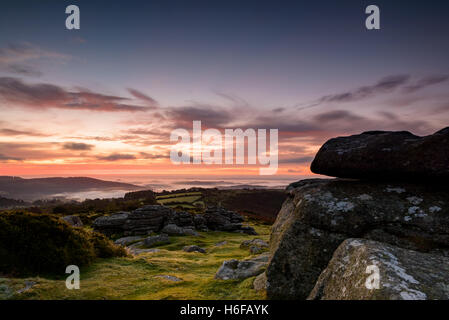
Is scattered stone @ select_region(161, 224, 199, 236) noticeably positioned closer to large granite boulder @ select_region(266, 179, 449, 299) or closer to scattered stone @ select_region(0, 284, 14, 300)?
scattered stone @ select_region(0, 284, 14, 300)

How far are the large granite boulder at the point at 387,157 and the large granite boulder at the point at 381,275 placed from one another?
9.21 feet

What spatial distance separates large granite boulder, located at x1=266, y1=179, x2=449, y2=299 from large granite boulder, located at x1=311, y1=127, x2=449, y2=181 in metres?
0.63

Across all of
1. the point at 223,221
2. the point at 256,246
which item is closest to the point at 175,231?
the point at 223,221

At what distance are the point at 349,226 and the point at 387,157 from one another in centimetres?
289

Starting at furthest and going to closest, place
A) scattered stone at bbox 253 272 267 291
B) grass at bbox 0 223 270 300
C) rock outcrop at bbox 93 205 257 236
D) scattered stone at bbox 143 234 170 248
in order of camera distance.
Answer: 1. rock outcrop at bbox 93 205 257 236
2. scattered stone at bbox 143 234 170 248
3. grass at bbox 0 223 270 300
4. scattered stone at bbox 253 272 267 291

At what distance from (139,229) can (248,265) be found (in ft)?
109

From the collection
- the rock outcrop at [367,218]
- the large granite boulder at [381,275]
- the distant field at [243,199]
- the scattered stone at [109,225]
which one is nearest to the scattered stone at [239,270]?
the rock outcrop at [367,218]

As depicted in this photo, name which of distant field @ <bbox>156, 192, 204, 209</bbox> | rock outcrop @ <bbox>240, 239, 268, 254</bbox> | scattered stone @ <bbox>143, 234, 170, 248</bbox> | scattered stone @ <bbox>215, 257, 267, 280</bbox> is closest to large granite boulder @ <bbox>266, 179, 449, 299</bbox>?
scattered stone @ <bbox>215, 257, 267, 280</bbox>

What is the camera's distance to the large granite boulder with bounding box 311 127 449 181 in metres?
7.84

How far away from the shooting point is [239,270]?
11.4m

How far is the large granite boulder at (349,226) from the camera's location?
7316 millimetres

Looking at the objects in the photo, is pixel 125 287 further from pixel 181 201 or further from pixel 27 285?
pixel 181 201
